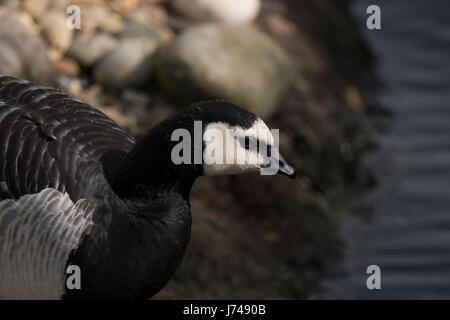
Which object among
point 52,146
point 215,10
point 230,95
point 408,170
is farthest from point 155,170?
point 408,170

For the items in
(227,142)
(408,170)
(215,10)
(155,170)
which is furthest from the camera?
(408,170)

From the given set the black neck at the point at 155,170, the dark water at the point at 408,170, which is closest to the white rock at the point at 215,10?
the dark water at the point at 408,170

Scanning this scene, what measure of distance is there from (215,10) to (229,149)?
4.68 m

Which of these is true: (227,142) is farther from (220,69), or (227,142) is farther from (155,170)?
(220,69)

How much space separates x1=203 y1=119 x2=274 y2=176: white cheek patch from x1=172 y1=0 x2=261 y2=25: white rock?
15.1 ft

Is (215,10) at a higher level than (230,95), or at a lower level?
higher

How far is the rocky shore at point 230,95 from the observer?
6.83 m

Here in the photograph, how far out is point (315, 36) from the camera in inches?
382

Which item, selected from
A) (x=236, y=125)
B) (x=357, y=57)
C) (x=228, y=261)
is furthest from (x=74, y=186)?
(x=357, y=57)

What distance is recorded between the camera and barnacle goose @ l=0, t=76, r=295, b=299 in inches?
167

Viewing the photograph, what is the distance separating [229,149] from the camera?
4156 millimetres

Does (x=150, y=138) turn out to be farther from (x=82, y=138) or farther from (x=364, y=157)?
(x=364, y=157)

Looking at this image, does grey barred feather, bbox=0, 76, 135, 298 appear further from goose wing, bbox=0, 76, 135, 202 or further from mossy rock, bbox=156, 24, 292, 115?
mossy rock, bbox=156, 24, 292, 115
